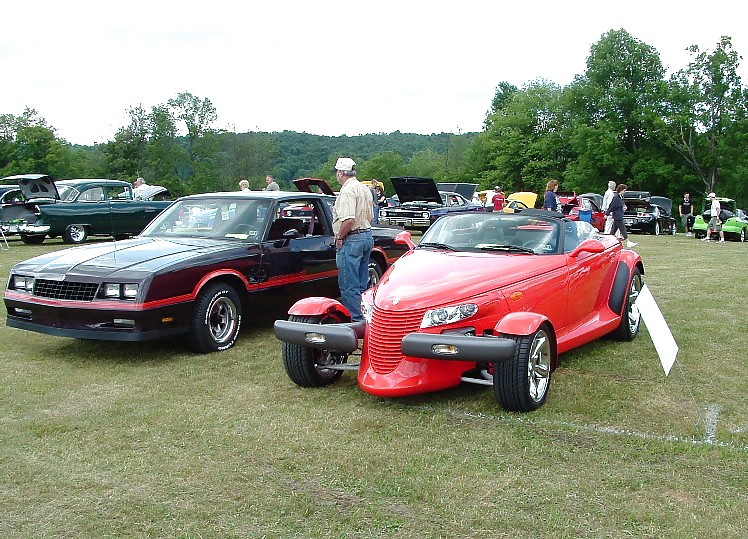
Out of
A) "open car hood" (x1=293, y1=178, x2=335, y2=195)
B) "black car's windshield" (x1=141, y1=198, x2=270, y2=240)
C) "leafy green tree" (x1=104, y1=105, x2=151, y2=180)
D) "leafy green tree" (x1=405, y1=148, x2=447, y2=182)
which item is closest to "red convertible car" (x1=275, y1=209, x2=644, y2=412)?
"black car's windshield" (x1=141, y1=198, x2=270, y2=240)

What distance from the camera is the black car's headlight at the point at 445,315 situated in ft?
17.3

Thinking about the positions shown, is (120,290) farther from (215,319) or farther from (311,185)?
(311,185)

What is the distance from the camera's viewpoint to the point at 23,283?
7.11 metres

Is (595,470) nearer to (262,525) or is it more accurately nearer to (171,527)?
(262,525)

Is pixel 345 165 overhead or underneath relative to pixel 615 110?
underneath

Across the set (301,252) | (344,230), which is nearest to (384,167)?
(301,252)

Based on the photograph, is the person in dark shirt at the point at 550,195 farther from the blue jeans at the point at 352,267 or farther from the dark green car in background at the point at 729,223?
the blue jeans at the point at 352,267

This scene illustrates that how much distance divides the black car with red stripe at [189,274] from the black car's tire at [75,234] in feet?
37.1

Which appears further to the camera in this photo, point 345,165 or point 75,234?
point 75,234

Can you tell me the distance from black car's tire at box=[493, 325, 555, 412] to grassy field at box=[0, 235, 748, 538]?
4.3 inches

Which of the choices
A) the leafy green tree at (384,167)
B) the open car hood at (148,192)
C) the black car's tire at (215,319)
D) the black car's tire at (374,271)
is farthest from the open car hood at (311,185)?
the leafy green tree at (384,167)

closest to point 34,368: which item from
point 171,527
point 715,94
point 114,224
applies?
point 171,527

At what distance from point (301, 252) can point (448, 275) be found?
300 centimetres

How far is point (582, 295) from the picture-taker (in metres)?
6.66
